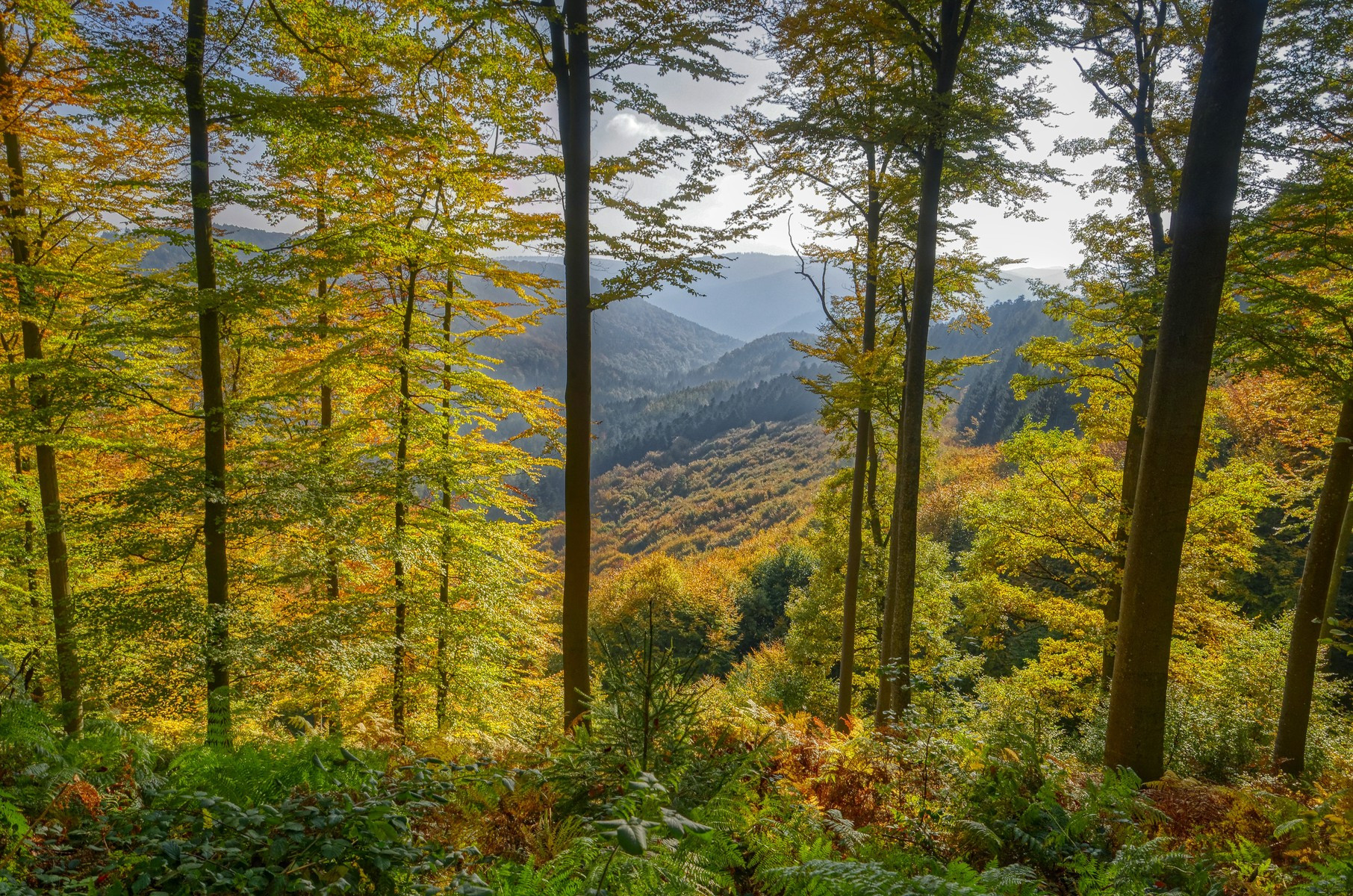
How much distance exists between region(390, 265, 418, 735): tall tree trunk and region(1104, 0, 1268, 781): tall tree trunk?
7650 mm

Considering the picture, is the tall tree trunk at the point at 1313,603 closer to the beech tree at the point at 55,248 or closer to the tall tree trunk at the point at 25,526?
the beech tree at the point at 55,248

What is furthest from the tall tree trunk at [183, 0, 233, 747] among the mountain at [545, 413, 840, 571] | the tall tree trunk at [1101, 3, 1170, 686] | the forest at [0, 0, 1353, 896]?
the mountain at [545, 413, 840, 571]

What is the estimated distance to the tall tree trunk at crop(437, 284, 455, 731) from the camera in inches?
326

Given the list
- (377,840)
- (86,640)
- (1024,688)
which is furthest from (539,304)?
(1024,688)

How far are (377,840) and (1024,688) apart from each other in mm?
11425

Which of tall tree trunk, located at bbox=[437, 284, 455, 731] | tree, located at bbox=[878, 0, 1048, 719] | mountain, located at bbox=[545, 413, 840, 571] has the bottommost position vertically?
mountain, located at bbox=[545, 413, 840, 571]

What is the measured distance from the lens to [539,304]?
29.9ft

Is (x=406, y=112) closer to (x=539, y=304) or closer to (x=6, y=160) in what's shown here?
(x=539, y=304)

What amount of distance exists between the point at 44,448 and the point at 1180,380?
1340 cm

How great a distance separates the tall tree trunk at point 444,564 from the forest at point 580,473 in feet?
0.28

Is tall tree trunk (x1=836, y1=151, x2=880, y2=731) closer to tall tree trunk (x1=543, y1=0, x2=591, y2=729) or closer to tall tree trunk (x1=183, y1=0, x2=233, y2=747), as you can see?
tall tree trunk (x1=543, y1=0, x2=591, y2=729)

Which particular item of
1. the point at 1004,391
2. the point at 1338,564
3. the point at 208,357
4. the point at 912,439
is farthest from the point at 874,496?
the point at 1004,391

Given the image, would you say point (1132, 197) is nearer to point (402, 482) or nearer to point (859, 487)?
point (859, 487)

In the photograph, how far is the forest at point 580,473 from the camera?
263cm
